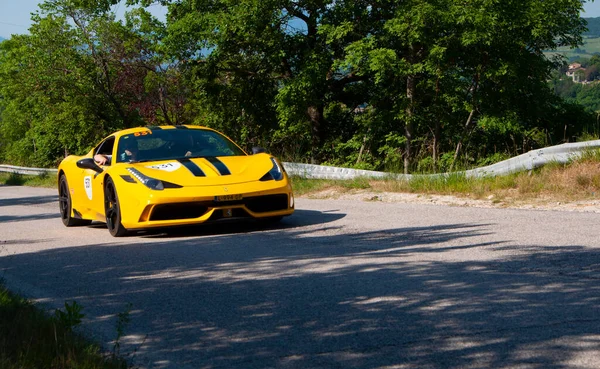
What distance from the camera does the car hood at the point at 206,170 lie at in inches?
370

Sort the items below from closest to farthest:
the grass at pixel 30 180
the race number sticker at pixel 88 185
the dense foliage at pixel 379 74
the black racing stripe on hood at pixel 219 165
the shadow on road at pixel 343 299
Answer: the shadow on road at pixel 343 299, the black racing stripe on hood at pixel 219 165, the race number sticker at pixel 88 185, the dense foliage at pixel 379 74, the grass at pixel 30 180

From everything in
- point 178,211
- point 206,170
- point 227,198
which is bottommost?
point 178,211

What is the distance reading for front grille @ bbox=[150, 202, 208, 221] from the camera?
9.23 meters

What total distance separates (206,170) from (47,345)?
5655 mm

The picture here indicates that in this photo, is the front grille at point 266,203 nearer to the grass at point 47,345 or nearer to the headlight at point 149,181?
the headlight at point 149,181

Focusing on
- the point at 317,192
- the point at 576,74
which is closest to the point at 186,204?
the point at 317,192

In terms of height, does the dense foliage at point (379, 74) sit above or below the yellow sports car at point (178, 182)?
above

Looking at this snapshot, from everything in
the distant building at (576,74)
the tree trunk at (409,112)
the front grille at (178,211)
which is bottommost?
the front grille at (178,211)

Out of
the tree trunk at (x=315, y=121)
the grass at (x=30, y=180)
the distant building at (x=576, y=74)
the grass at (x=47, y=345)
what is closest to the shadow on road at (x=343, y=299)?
the grass at (x=47, y=345)

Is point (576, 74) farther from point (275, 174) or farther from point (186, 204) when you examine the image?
point (186, 204)

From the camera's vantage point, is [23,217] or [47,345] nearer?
[47,345]

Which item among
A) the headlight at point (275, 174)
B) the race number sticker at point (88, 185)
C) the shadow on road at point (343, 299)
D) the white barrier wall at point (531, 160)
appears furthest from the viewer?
the white barrier wall at point (531, 160)

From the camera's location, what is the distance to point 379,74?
21.9 meters

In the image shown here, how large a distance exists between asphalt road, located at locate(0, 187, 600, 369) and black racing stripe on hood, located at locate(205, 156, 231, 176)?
702 millimetres
